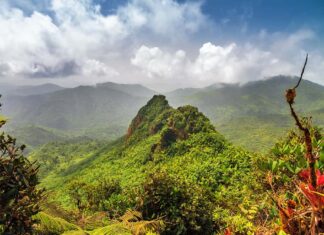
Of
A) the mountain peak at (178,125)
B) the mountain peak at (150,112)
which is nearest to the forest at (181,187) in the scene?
the mountain peak at (178,125)

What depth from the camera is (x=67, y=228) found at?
896 cm

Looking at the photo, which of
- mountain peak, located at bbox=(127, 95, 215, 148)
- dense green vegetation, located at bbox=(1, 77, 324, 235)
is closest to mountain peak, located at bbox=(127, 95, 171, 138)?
dense green vegetation, located at bbox=(1, 77, 324, 235)

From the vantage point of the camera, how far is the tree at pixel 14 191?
4834mm

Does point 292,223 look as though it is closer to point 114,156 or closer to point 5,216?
point 5,216

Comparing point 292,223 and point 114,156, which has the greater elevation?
point 292,223

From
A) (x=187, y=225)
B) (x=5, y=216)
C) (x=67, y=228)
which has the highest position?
(x=5, y=216)

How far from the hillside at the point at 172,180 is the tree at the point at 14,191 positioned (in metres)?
1.66

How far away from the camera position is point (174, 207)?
1709 cm

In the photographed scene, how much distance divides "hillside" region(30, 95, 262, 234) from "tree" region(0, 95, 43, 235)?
1.66 m

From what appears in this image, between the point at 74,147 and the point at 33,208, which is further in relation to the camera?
the point at 74,147

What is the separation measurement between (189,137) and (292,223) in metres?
63.5

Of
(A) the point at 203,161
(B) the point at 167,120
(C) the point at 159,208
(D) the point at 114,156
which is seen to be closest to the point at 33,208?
(C) the point at 159,208

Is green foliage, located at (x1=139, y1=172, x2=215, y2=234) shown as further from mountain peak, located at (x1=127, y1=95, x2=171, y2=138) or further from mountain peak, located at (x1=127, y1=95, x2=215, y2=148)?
mountain peak, located at (x1=127, y1=95, x2=171, y2=138)

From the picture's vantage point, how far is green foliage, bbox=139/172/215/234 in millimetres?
16547
